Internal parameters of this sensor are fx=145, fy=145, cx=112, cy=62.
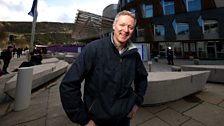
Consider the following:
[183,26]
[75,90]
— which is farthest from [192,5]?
[75,90]

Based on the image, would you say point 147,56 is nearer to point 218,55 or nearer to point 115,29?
point 218,55

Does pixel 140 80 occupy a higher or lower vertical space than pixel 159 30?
lower

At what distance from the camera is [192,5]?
22.0 m

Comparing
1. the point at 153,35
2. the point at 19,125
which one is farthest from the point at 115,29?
the point at 153,35

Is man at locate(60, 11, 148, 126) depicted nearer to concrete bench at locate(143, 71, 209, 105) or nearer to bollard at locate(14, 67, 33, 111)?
concrete bench at locate(143, 71, 209, 105)

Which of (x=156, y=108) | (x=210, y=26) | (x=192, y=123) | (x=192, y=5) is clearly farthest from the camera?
(x=192, y=5)

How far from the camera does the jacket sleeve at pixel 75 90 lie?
1317 millimetres

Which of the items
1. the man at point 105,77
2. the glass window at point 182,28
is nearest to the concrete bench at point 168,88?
the man at point 105,77

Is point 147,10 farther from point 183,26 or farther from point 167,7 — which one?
point 183,26

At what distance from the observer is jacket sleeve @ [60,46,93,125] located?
1317 mm

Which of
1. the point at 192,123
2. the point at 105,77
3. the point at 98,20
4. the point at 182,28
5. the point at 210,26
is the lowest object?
the point at 192,123

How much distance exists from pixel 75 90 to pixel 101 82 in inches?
10.7

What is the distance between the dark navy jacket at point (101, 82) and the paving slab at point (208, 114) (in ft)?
9.02

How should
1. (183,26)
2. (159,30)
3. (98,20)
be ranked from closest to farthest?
(183,26) → (159,30) → (98,20)
